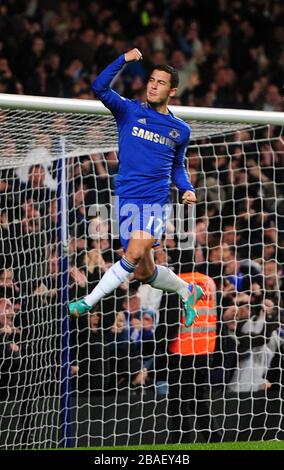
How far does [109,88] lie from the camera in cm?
913

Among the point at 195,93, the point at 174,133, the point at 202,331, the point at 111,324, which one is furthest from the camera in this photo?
the point at 195,93

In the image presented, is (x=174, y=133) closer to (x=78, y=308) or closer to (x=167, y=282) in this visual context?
(x=167, y=282)

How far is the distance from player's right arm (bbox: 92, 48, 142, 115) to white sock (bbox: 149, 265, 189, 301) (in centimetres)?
130

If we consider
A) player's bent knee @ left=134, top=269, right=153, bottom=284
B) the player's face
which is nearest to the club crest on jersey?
the player's face

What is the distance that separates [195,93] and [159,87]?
29.0 feet

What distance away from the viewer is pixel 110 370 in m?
12.6

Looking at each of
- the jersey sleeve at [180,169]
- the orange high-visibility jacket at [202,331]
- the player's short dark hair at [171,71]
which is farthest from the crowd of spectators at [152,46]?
the player's short dark hair at [171,71]

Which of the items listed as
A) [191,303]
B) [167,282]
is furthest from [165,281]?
[191,303]

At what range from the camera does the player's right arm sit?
29.0 feet

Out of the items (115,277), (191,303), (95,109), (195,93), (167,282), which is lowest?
(195,93)

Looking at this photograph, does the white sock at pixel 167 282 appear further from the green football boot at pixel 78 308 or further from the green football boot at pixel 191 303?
the green football boot at pixel 78 308

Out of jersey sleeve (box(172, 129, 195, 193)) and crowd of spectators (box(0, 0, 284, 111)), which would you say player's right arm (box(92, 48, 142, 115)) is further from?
crowd of spectators (box(0, 0, 284, 111))

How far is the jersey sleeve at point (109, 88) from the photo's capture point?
29.3 feet
